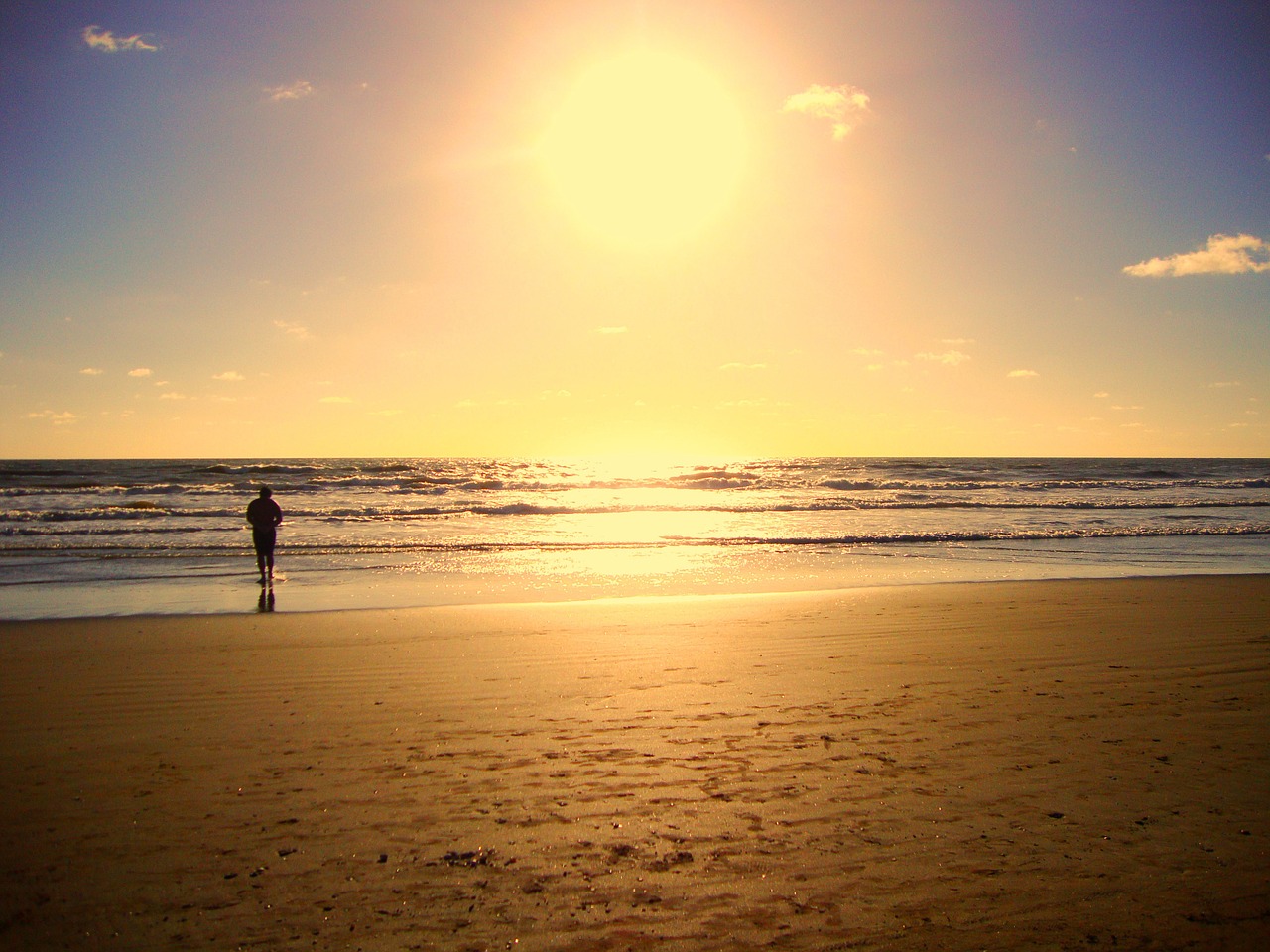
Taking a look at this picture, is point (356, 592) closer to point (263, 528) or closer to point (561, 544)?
point (263, 528)

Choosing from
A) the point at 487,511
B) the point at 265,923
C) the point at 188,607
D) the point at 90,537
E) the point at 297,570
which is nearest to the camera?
the point at 265,923

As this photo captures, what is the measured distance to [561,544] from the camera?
2167 cm

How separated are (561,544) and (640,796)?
1713 cm

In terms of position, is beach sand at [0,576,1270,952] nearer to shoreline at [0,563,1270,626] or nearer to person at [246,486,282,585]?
shoreline at [0,563,1270,626]

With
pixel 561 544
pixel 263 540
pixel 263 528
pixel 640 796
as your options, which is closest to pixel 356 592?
pixel 263 540

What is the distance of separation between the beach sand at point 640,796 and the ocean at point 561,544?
16.8ft

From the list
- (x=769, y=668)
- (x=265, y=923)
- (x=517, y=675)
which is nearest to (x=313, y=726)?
(x=517, y=675)

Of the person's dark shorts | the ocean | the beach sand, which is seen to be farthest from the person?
the beach sand

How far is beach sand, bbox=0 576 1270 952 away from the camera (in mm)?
3492

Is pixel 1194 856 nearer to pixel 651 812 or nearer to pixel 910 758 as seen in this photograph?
pixel 910 758

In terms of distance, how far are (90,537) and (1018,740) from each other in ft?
84.9

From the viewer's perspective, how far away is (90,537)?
76.9 ft

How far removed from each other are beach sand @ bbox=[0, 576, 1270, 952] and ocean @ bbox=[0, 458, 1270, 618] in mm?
5106

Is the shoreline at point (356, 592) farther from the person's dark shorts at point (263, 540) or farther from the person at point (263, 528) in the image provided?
the person's dark shorts at point (263, 540)
